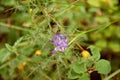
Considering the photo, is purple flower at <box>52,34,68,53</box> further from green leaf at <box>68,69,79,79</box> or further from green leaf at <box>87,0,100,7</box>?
green leaf at <box>87,0,100,7</box>

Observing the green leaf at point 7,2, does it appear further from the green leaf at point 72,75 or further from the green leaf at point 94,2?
the green leaf at point 72,75

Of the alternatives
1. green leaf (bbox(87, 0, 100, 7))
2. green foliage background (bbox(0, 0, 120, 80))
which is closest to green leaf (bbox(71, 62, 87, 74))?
green foliage background (bbox(0, 0, 120, 80))

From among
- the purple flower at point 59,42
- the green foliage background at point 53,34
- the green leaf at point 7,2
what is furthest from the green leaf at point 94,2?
the purple flower at point 59,42

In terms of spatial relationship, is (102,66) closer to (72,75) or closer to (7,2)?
(72,75)

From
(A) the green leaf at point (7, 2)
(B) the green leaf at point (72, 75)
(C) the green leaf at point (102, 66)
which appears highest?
(A) the green leaf at point (7, 2)

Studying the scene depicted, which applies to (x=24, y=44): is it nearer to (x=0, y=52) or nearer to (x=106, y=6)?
(x=0, y=52)

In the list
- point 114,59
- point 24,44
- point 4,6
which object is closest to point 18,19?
point 4,6
